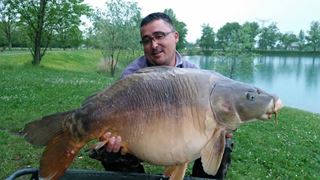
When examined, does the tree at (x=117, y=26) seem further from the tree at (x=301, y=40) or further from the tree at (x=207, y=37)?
the tree at (x=301, y=40)

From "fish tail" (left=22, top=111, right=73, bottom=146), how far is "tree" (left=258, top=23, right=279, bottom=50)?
60389 mm

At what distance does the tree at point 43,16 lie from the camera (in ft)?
76.9

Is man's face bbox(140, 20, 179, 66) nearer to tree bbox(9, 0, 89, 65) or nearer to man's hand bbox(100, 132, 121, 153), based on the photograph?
man's hand bbox(100, 132, 121, 153)

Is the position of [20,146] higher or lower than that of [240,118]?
lower

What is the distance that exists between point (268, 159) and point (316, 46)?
75.2m

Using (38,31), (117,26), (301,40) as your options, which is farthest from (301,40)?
(38,31)

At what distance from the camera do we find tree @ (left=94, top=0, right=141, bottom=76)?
26547 mm

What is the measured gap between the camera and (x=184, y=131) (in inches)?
82.3

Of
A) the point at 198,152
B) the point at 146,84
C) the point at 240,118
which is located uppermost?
the point at 146,84

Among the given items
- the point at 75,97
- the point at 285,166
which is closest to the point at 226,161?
the point at 285,166

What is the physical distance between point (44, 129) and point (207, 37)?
219 feet

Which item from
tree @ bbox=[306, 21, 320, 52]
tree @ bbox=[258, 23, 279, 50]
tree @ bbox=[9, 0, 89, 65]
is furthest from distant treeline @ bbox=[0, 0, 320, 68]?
tree @ bbox=[306, 21, 320, 52]

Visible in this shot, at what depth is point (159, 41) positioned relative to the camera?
2982mm

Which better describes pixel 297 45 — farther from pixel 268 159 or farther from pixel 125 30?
pixel 268 159
